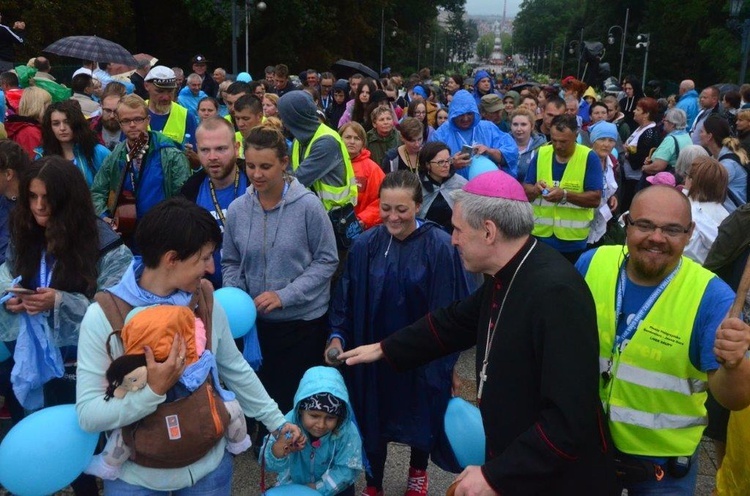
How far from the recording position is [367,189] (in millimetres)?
5645

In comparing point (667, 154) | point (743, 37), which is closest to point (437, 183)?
point (667, 154)

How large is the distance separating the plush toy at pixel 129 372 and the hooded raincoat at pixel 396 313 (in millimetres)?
1621

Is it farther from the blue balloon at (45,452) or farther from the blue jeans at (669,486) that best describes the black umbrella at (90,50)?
the blue jeans at (669,486)

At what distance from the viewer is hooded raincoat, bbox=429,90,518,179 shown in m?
6.97

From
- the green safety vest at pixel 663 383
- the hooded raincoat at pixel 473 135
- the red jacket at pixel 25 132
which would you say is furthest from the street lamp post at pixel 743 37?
the green safety vest at pixel 663 383

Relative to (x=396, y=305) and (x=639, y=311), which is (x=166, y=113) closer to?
(x=396, y=305)

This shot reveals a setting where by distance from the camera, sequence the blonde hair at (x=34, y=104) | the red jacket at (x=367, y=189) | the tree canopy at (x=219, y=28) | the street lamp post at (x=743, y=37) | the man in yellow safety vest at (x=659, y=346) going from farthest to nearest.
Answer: the tree canopy at (x=219, y=28)
the street lamp post at (x=743, y=37)
the blonde hair at (x=34, y=104)
the red jacket at (x=367, y=189)
the man in yellow safety vest at (x=659, y=346)

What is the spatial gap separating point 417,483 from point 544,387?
80.9 inches

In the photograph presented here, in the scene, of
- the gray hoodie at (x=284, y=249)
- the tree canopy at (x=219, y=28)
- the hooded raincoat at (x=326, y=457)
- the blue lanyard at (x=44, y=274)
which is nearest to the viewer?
the blue lanyard at (x=44, y=274)

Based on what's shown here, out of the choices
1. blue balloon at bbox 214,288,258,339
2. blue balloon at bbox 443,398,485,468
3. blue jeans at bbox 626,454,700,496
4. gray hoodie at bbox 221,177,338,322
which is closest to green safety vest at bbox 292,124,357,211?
gray hoodie at bbox 221,177,338,322

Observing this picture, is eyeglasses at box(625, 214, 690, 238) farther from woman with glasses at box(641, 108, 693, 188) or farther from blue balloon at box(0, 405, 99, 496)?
woman with glasses at box(641, 108, 693, 188)

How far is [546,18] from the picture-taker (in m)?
107

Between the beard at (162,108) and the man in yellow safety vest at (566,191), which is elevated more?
the beard at (162,108)

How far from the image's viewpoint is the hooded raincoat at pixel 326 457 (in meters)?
3.34
